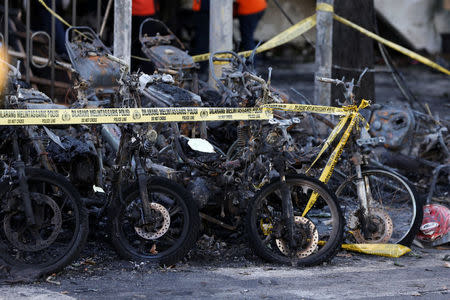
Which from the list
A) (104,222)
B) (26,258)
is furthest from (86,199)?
(26,258)

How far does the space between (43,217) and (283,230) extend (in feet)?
6.22

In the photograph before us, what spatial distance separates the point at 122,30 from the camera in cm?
934

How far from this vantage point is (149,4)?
11172 millimetres

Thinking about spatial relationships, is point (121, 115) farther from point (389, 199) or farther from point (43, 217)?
point (389, 199)

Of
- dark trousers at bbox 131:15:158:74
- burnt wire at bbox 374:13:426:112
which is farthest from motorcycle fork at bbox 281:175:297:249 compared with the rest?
burnt wire at bbox 374:13:426:112

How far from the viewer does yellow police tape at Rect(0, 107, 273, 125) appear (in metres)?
6.32

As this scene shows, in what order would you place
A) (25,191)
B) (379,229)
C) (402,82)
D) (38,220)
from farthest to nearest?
(402,82)
(379,229)
(38,220)
(25,191)

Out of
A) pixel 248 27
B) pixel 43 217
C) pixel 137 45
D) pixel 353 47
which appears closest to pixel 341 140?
pixel 43 217

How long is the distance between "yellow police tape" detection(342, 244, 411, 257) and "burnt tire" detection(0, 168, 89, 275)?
2388mm

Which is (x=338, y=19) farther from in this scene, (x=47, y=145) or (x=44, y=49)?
(x=47, y=145)

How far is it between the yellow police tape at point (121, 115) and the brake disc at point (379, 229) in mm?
1282

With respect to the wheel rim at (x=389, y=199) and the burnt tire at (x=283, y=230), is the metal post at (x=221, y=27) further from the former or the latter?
the burnt tire at (x=283, y=230)

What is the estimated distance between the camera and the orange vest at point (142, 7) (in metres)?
11.1

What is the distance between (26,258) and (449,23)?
34.6 ft
